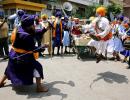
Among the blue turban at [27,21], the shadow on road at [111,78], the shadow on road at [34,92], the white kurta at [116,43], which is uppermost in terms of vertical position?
the blue turban at [27,21]

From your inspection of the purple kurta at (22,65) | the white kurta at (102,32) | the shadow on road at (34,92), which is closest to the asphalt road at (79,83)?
the shadow on road at (34,92)

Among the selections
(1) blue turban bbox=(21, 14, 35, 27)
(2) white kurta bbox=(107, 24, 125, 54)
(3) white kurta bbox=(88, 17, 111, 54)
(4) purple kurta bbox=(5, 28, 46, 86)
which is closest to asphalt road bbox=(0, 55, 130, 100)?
(4) purple kurta bbox=(5, 28, 46, 86)

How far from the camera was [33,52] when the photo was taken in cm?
659

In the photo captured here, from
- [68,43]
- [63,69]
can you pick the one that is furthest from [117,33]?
[63,69]

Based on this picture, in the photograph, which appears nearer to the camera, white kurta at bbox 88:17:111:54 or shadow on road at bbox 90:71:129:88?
shadow on road at bbox 90:71:129:88

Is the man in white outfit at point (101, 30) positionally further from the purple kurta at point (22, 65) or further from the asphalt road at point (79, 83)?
the purple kurta at point (22, 65)

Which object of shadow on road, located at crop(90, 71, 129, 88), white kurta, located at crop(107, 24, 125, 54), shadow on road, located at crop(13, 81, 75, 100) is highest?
white kurta, located at crop(107, 24, 125, 54)

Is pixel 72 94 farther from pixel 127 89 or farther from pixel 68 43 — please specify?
pixel 68 43

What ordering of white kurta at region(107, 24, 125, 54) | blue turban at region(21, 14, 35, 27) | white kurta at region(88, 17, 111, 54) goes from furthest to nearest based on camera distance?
white kurta at region(107, 24, 125, 54) → white kurta at region(88, 17, 111, 54) → blue turban at region(21, 14, 35, 27)

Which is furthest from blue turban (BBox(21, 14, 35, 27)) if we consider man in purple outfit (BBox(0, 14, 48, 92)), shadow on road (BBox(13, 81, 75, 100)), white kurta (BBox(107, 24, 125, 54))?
white kurta (BBox(107, 24, 125, 54))

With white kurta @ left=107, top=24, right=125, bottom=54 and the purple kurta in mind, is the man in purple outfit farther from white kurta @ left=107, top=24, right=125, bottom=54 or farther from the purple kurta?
white kurta @ left=107, top=24, right=125, bottom=54

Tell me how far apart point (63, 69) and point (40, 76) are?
3.02 metres

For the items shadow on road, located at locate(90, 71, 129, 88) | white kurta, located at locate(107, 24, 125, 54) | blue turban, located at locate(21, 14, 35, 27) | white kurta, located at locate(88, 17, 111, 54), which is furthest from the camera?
white kurta, located at locate(107, 24, 125, 54)

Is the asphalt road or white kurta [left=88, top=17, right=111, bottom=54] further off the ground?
white kurta [left=88, top=17, right=111, bottom=54]
